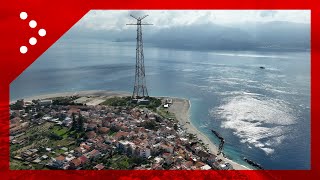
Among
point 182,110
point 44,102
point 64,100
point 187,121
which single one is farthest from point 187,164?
point 64,100

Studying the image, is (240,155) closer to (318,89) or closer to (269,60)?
(318,89)

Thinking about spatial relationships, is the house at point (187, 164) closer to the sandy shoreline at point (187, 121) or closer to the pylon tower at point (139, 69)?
the sandy shoreline at point (187, 121)

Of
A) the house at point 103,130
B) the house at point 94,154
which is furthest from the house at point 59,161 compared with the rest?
the house at point 103,130

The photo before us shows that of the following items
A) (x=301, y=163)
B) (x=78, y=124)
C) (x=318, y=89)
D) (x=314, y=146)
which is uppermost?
(x=318, y=89)

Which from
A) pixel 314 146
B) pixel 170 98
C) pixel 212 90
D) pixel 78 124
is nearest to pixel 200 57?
pixel 212 90

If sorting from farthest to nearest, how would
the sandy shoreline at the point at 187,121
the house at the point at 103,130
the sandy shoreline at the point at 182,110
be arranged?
the house at the point at 103,130
the sandy shoreline at the point at 182,110
the sandy shoreline at the point at 187,121

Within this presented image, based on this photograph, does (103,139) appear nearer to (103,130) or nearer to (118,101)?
(103,130)
